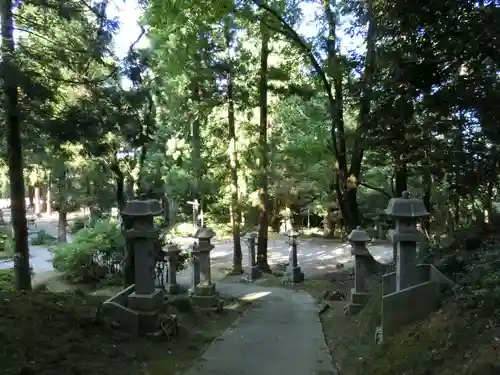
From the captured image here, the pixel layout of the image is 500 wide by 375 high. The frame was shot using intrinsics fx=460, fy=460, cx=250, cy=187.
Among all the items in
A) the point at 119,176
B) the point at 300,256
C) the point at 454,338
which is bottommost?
the point at 300,256

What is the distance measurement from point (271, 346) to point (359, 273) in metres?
3.22

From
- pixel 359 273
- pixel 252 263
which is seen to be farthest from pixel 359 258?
pixel 252 263

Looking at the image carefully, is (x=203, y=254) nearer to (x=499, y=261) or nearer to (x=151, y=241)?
(x=151, y=241)

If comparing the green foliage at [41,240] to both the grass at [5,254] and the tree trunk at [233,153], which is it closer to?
the grass at [5,254]

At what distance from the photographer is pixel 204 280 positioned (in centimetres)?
1045

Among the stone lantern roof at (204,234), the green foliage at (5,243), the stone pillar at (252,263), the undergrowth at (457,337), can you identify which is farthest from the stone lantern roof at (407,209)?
the green foliage at (5,243)

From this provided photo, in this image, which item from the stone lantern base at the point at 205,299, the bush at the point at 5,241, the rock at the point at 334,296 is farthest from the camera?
the bush at the point at 5,241

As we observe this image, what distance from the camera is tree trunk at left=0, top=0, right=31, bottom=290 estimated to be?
6.59 metres

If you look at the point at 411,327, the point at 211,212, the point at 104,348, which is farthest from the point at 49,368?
the point at 211,212

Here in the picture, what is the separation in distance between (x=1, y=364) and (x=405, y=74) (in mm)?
5649

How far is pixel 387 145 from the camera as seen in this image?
7.45 meters

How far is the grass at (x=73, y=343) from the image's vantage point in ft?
14.6

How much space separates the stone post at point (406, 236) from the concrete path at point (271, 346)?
57.4 inches

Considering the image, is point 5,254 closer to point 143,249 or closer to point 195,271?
point 195,271
